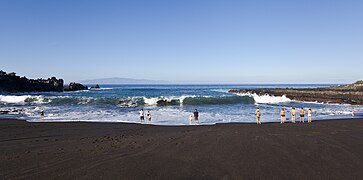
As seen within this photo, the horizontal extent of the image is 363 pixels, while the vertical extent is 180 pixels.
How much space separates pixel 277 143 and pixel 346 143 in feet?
7.27

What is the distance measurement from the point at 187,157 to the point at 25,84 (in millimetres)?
77547

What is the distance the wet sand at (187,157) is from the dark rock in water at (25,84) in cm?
6750

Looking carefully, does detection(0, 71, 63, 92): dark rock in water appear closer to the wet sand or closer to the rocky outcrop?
the rocky outcrop

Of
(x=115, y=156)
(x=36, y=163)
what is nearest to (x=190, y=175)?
(x=115, y=156)

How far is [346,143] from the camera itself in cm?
968

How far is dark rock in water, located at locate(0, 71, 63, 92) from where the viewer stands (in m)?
69.5

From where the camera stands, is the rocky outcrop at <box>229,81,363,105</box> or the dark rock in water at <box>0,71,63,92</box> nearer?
the rocky outcrop at <box>229,81,363,105</box>

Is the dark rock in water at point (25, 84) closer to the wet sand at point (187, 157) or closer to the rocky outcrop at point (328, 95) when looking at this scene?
the rocky outcrop at point (328, 95)

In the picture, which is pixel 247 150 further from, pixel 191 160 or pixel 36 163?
pixel 36 163

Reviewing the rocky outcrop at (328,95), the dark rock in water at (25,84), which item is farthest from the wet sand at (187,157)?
the dark rock in water at (25,84)

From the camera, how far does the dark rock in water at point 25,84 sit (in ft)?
228

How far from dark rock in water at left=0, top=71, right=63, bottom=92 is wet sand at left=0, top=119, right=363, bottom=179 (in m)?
67.5

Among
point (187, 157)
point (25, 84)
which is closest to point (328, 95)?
point (187, 157)

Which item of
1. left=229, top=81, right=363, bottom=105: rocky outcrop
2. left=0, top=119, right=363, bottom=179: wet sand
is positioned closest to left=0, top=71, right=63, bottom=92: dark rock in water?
left=229, top=81, right=363, bottom=105: rocky outcrop
